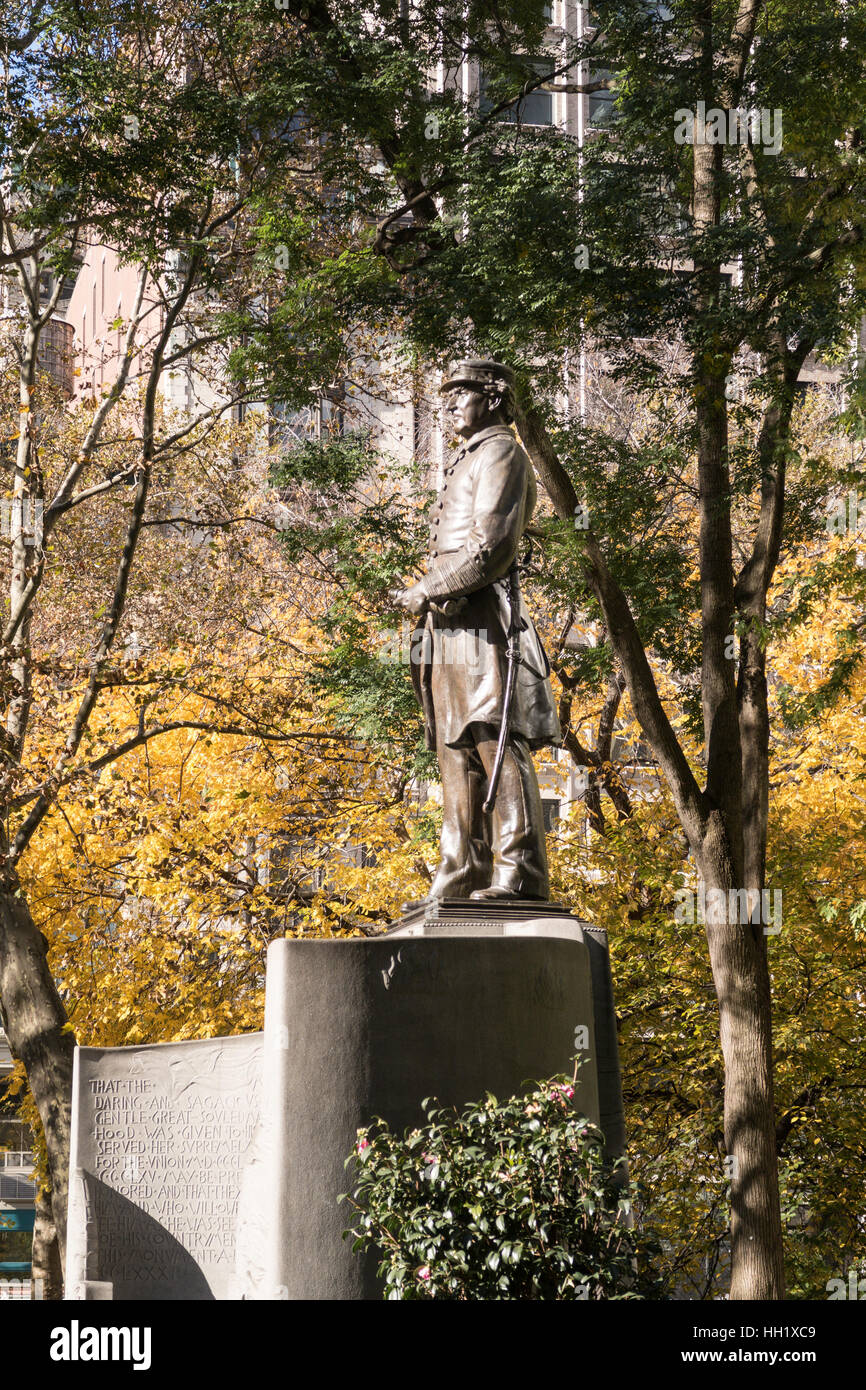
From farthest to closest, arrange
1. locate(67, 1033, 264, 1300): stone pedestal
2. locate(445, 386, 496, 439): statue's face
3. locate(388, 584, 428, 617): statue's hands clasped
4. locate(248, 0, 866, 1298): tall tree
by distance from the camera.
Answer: locate(248, 0, 866, 1298): tall tree < locate(67, 1033, 264, 1300): stone pedestal < locate(445, 386, 496, 439): statue's face < locate(388, 584, 428, 617): statue's hands clasped

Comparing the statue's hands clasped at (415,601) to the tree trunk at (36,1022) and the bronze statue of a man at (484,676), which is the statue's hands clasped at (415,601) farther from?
the tree trunk at (36,1022)

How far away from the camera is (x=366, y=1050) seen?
6.20 m

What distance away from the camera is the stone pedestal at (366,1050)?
5.98 m

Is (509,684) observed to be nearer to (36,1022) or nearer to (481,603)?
(481,603)

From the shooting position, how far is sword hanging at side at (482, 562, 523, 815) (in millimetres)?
7574

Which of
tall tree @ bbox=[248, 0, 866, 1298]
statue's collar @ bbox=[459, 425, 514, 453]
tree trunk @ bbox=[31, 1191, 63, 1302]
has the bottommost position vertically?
tree trunk @ bbox=[31, 1191, 63, 1302]

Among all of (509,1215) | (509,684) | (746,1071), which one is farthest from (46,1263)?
(509,1215)

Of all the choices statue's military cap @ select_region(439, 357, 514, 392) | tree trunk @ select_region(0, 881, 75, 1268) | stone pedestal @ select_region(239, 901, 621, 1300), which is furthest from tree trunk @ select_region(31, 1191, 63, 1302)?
statue's military cap @ select_region(439, 357, 514, 392)

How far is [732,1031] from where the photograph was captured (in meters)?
11.7

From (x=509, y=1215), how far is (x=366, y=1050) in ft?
3.91

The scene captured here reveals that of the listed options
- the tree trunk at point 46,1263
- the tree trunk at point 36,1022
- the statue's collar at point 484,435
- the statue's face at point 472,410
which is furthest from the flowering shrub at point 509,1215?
the tree trunk at point 46,1263

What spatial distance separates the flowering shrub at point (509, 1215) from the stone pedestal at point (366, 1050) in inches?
19.7

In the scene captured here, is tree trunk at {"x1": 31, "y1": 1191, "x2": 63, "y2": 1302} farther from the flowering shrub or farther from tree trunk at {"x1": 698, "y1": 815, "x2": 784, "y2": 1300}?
the flowering shrub

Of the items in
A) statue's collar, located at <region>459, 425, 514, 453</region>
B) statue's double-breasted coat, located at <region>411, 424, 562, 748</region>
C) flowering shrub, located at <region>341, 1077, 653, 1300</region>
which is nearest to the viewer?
flowering shrub, located at <region>341, 1077, 653, 1300</region>
